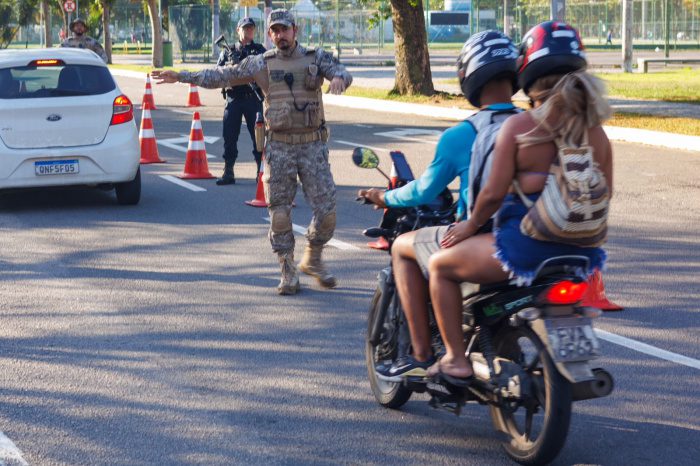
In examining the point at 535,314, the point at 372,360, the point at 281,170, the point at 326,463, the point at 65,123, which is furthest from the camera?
the point at 65,123

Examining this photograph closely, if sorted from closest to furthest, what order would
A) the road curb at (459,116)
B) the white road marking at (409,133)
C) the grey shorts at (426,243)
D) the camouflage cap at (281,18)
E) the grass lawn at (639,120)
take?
the grey shorts at (426,243) < the camouflage cap at (281,18) < the road curb at (459,116) < the grass lawn at (639,120) < the white road marking at (409,133)

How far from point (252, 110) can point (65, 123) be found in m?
2.84

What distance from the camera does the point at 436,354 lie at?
5.21 metres

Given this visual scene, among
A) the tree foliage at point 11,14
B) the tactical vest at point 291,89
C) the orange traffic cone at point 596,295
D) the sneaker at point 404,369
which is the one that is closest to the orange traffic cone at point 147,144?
the tactical vest at point 291,89

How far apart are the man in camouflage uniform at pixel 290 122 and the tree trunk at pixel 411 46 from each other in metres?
19.6

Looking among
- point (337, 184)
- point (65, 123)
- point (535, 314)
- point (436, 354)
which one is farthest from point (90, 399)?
point (337, 184)

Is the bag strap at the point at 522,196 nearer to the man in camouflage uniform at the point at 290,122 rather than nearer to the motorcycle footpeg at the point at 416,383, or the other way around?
the motorcycle footpeg at the point at 416,383

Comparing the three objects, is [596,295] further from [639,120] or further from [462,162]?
[639,120]

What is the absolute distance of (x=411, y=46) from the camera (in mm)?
27750

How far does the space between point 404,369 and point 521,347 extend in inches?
27.1

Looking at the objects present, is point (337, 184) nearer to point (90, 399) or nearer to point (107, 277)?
point (107, 277)

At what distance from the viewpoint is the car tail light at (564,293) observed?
450 centimetres

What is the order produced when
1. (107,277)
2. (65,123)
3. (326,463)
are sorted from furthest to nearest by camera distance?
1. (65,123)
2. (107,277)
3. (326,463)

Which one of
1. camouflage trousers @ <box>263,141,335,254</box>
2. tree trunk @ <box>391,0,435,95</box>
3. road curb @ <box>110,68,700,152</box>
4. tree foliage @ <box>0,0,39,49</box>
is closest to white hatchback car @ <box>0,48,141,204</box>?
camouflage trousers @ <box>263,141,335,254</box>
